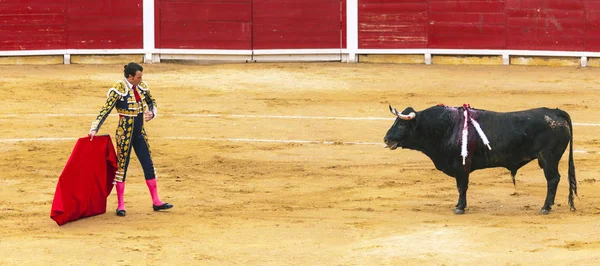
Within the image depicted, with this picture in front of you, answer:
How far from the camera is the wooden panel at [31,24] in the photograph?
20953mm

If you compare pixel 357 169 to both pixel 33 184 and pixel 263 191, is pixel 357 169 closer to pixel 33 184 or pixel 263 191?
pixel 263 191

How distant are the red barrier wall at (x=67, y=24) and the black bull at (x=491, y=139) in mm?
11831

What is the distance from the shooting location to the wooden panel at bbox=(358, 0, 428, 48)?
2088cm

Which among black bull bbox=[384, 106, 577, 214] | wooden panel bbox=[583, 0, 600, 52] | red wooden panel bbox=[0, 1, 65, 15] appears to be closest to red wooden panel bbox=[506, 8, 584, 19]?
wooden panel bbox=[583, 0, 600, 52]

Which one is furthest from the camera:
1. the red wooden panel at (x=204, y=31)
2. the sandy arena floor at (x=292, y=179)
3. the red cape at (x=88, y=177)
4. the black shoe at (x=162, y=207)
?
the red wooden panel at (x=204, y=31)

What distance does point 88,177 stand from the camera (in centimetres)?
986

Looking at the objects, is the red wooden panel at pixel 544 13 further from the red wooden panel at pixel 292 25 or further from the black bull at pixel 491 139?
the black bull at pixel 491 139

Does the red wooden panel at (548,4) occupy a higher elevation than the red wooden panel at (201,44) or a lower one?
higher

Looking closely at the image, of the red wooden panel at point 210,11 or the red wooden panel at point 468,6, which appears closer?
the red wooden panel at point 468,6

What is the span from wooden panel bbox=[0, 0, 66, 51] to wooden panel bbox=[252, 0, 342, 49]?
3.34 meters

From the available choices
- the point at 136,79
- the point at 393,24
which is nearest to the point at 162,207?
the point at 136,79

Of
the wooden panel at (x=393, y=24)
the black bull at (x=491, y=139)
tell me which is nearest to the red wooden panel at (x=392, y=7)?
the wooden panel at (x=393, y=24)

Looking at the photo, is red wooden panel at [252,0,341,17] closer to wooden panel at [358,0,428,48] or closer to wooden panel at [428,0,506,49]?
wooden panel at [358,0,428,48]

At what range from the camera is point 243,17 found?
21016mm
